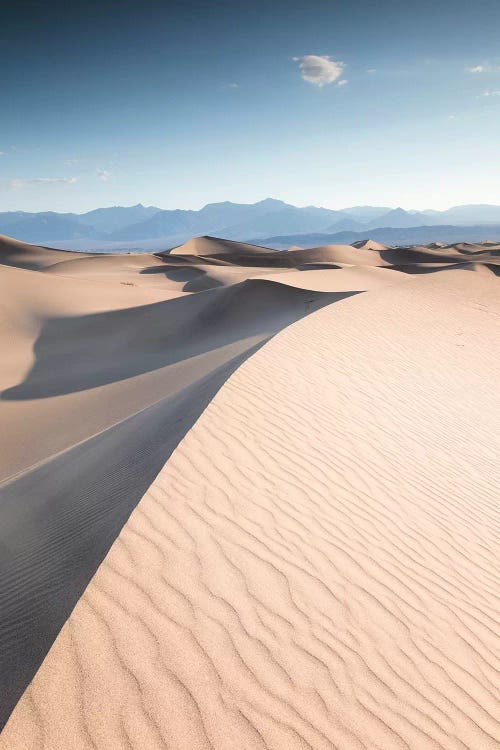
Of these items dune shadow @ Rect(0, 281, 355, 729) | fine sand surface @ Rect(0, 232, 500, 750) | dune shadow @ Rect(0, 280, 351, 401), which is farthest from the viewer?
dune shadow @ Rect(0, 280, 351, 401)

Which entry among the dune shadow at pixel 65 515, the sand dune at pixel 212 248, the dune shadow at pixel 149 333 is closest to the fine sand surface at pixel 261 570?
the dune shadow at pixel 65 515

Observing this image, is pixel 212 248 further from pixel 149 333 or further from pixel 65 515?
pixel 65 515

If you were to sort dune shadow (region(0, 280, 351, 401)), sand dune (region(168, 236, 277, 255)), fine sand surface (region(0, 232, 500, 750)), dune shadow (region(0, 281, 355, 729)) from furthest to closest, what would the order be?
sand dune (region(168, 236, 277, 255))
dune shadow (region(0, 280, 351, 401))
dune shadow (region(0, 281, 355, 729))
fine sand surface (region(0, 232, 500, 750))

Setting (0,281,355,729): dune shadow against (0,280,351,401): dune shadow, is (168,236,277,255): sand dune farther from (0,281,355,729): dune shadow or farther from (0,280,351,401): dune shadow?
(0,281,355,729): dune shadow

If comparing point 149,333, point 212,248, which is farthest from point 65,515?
point 212,248

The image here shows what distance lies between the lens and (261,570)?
2.79m

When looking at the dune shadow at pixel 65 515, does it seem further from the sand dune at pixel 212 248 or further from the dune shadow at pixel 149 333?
the sand dune at pixel 212 248

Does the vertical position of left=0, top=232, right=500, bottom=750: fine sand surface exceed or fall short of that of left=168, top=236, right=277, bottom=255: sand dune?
it falls short

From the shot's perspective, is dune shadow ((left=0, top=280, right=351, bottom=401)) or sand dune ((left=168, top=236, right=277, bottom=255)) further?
sand dune ((left=168, top=236, right=277, bottom=255))

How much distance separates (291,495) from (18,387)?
29.8ft

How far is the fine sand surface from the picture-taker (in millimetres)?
1973

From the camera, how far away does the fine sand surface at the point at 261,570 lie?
6.47 feet

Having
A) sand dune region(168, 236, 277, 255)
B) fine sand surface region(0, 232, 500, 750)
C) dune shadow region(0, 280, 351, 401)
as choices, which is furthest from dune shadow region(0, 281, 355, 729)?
sand dune region(168, 236, 277, 255)

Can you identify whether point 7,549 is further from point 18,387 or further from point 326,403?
point 18,387
